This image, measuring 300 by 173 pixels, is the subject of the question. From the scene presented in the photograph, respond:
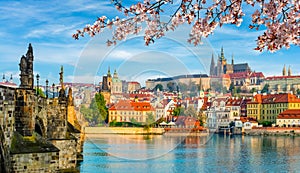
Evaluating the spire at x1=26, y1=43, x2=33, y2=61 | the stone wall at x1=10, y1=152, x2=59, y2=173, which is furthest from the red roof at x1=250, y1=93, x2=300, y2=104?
the stone wall at x1=10, y1=152, x2=59, y2=173

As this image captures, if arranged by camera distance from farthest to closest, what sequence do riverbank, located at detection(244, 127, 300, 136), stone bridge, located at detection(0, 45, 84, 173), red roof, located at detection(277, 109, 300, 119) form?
red roof, located at detection(277, 109, 300, 119) < riverbank, located at detection(244, 127, 300, 136) < stone bridge, located at detection(0, 45, 84, 173)

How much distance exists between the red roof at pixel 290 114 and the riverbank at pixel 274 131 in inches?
240

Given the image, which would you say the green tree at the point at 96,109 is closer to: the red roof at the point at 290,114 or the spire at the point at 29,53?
the spire at the point at 29,53

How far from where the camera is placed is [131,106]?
5175cm

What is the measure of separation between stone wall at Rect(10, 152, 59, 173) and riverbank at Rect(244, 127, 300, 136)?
78813mm

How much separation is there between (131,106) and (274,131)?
44.8 meters

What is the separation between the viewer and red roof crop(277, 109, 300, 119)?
3747 inches

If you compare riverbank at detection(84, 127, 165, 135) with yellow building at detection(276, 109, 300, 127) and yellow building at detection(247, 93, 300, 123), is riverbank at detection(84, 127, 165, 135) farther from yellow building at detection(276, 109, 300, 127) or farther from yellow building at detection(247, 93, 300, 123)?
yellow building at detection(247, 93, 300, 123)

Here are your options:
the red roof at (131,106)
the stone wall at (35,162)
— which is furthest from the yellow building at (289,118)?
the stone wall at (35,162)

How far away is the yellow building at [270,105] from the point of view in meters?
102

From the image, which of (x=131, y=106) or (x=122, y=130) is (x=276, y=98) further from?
(x=131, y=106)

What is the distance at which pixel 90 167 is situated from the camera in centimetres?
2770

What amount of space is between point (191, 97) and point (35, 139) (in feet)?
93.5

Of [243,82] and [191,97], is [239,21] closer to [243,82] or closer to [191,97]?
[191,97]
